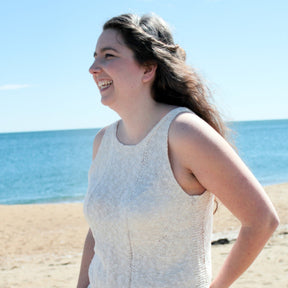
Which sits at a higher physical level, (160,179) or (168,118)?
(168,118)

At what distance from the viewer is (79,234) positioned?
10258 mm

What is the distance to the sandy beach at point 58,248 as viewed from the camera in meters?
6.00

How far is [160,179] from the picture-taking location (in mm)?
1643

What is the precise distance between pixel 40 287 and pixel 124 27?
5.12 m

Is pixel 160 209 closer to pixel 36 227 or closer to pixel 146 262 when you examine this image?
pixel 146 262

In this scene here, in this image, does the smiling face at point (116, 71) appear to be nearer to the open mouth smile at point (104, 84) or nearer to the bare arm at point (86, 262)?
the open mouth smile at point (104, 84)

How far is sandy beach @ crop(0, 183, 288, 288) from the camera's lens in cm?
600

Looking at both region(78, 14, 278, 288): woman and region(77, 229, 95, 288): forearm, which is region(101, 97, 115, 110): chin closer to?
region(78, 14, 278, 288): woman

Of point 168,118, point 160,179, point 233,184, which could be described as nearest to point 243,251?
point 233,184

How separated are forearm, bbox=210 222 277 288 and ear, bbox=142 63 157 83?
2.42 feet

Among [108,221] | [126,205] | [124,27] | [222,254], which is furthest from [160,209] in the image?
[222,254]

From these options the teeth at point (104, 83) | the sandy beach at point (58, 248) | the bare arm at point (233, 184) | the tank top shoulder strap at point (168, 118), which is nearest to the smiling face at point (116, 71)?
the teeth at point (104, 83)

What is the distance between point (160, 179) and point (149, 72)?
1.62 feet

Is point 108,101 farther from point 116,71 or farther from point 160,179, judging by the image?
point 160,179
